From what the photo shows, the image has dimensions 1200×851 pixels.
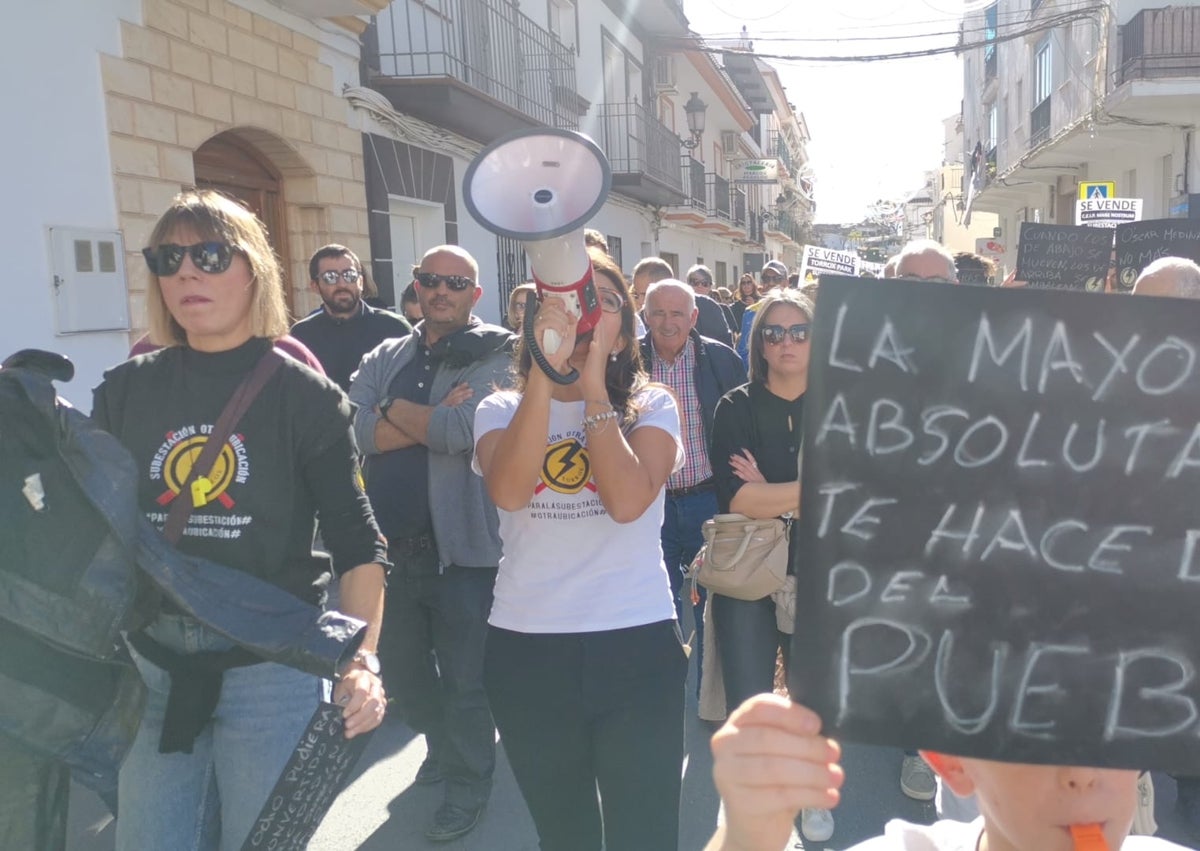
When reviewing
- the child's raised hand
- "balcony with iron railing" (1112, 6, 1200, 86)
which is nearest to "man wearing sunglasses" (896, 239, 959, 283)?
the child's raised hand

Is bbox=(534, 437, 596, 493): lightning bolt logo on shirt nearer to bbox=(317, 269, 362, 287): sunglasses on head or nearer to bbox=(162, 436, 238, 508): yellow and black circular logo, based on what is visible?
bbox=(162, 436, 238, 508): yellow and black circular logo

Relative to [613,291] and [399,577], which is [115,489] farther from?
[399,577]

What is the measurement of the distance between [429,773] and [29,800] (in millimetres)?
1958

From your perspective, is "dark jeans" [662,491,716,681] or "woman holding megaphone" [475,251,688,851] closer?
"woman holding megaphone" [475,251,688,851]

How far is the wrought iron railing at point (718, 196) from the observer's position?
24562 millimetres

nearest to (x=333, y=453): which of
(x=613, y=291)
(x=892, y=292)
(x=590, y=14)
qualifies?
(x=613, y=291)

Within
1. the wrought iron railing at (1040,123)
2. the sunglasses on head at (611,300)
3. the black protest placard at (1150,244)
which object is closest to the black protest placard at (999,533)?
the sunglasses on head at (611,300)

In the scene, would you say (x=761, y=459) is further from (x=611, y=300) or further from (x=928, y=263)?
(x=928, y=263)

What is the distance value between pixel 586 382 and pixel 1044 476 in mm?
1213

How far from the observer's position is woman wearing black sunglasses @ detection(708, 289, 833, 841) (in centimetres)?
318

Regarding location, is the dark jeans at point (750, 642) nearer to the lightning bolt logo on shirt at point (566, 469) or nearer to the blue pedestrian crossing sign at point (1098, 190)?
the lightning bolt logo on shirt at point (566, 469)

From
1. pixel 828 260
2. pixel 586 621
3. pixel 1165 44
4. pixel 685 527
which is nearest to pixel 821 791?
pixel 586 621

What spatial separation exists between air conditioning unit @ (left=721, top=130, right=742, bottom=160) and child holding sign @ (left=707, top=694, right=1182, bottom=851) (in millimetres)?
29180

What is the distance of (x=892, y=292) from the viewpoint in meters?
1.14
